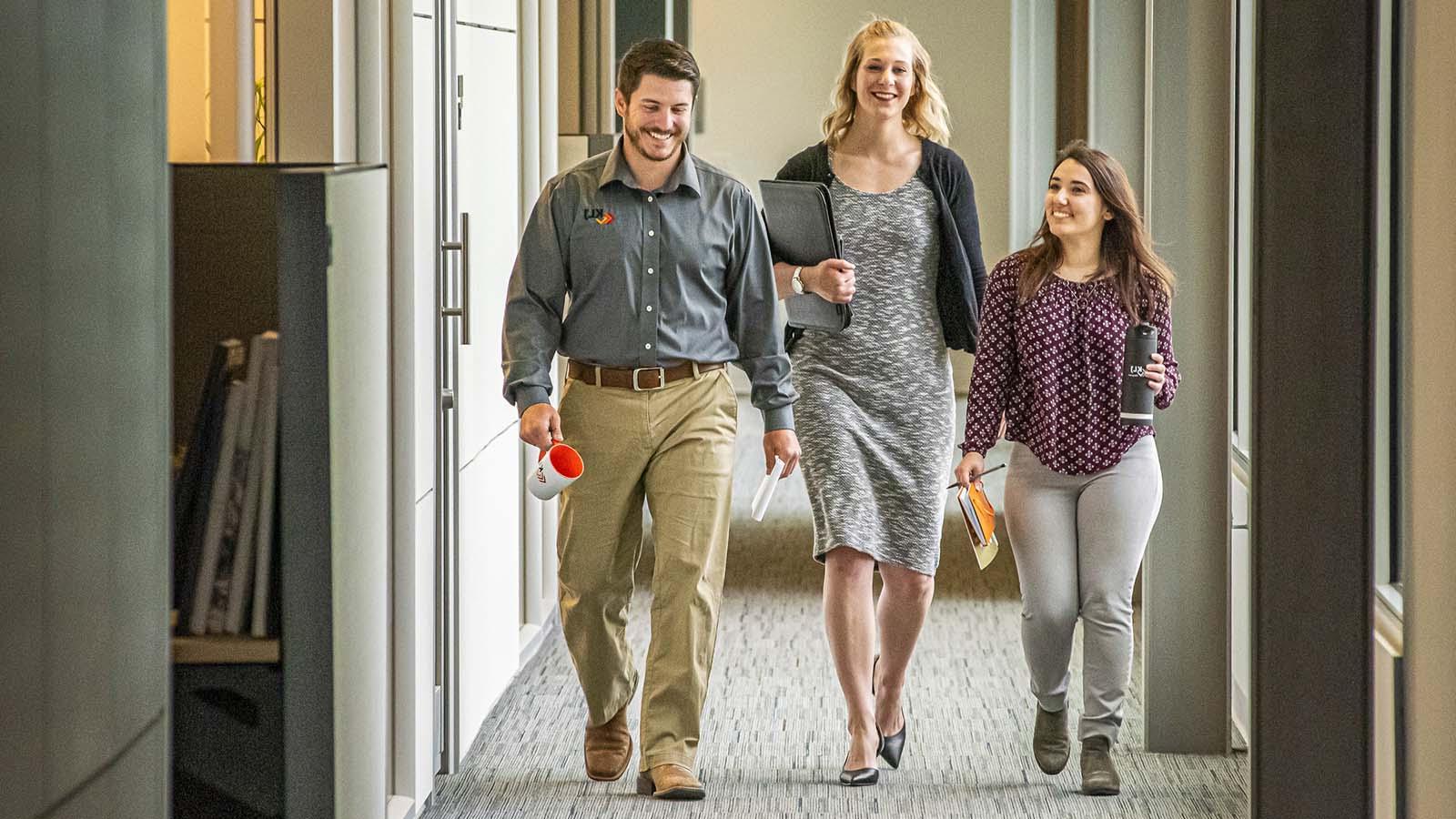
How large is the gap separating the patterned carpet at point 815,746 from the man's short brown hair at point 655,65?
1.53 m

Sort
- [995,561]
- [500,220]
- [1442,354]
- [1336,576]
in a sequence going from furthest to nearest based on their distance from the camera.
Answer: [995,561] → [500,220] → [1336,576] → [1442,354]

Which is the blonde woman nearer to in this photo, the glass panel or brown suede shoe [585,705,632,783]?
brown suede shoe [585,705,632,783]

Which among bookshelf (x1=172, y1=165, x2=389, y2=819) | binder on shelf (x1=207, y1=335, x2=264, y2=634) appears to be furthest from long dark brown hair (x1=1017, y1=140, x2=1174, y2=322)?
binder on shelf (x1=207, y1=335, x2=264, y2=634)

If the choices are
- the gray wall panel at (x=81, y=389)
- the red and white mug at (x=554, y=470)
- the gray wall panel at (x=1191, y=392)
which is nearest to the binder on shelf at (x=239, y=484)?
the gray wall panel at (x=81, y=389)

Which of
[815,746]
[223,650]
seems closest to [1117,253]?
[815,746]

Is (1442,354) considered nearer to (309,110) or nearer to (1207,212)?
(309,110)

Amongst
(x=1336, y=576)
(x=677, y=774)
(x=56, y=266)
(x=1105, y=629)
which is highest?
(x=56, y=266)

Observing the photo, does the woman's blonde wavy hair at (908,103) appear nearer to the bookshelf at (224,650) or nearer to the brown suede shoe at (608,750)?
the brown suede shoe at (608,750)

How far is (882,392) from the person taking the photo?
3646 mm

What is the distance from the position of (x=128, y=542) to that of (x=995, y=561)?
19.2 feet

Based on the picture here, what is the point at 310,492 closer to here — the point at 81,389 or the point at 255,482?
the point at 255,482

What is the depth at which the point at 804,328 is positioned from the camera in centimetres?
369

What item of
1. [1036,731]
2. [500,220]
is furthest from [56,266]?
[500,220]

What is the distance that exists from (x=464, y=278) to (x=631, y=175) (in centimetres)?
42
